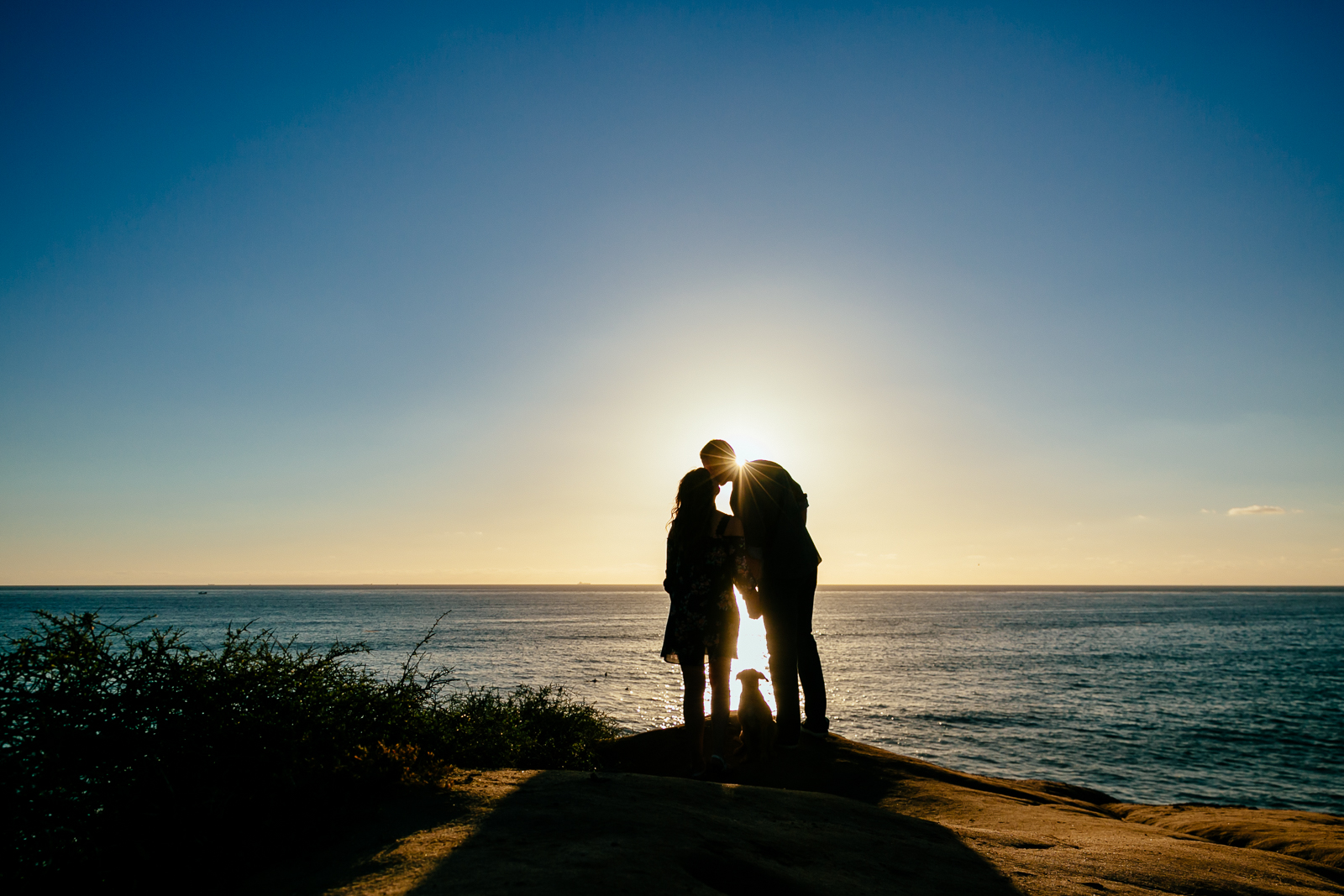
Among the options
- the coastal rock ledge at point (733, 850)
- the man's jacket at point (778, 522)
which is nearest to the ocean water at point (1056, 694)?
the coastal rock ledge at point (733, 850)

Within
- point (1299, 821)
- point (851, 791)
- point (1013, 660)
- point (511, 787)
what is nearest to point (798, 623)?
point (851, 791)

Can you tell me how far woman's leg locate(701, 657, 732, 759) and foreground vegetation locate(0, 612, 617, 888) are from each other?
2.15 meters

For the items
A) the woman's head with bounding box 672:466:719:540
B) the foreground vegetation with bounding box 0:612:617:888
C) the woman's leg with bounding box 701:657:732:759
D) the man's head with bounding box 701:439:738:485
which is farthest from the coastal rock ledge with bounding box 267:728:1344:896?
the man's head with bounding box 701:439:738:485

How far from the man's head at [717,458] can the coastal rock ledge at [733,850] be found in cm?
Answer: 225

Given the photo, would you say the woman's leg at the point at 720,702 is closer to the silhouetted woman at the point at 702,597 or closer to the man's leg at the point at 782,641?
the silhouetted woman at the point at 702,597

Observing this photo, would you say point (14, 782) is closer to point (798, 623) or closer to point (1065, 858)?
point (1065, 858)

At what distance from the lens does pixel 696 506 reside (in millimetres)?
5438

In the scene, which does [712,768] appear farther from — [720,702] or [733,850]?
[733,850]

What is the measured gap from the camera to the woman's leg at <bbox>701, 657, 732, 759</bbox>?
17.4 feet

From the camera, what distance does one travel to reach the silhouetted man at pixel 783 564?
6219 millimetres

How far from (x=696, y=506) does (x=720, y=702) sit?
1.59 metres

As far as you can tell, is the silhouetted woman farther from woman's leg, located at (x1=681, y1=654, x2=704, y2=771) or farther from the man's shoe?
the man's shoe

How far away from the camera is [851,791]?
5824 mm

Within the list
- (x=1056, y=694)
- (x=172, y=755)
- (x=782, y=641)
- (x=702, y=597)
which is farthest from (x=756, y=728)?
(x=1056, y=694)
